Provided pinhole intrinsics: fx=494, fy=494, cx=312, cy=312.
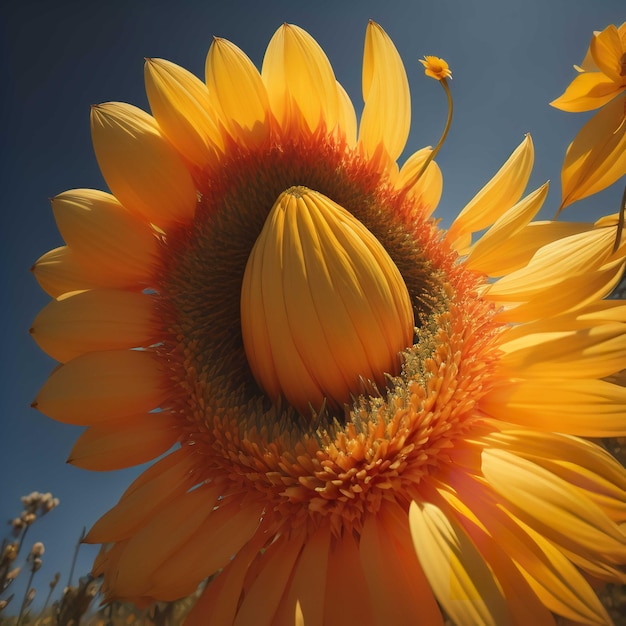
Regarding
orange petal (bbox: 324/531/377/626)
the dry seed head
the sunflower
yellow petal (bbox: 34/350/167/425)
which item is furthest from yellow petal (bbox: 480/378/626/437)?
the dry seed head

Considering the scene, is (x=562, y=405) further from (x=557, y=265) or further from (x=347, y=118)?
(x=347, y=118)

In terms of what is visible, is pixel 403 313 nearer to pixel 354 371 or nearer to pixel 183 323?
pixel 354 371

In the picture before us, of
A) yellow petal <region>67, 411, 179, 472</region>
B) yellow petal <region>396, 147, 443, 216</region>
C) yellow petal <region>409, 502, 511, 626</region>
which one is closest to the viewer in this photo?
yellow petal <region>409, 502, 511, 626</region>

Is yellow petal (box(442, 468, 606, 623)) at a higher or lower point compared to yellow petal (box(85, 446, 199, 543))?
higher

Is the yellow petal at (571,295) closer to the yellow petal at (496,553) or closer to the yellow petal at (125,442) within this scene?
the yellow petal at (496,553)

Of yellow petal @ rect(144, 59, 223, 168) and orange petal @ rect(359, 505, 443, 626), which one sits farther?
yellow petal @ rect(144, 59, 223, 168)

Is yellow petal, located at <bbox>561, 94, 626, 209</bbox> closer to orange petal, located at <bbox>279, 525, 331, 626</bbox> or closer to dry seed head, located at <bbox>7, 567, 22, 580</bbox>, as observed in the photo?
orange petal, located at <bbox>279, 525, 331, 626</bbox>

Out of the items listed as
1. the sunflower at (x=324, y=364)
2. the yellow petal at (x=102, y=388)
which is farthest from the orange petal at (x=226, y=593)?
the yellow petal at (x=102, y=388)
